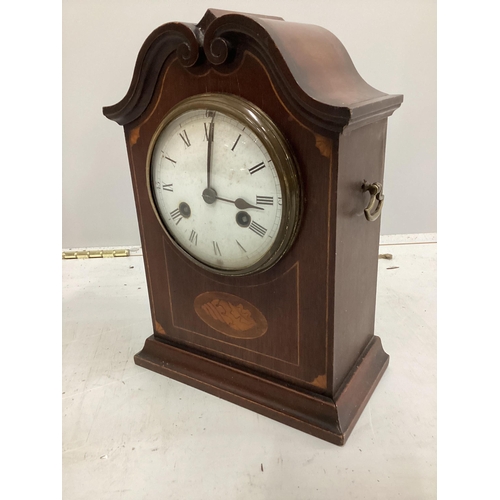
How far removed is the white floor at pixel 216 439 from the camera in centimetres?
90

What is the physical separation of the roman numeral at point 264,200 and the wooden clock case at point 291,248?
6 centimetres

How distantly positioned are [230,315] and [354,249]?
1.06 feet

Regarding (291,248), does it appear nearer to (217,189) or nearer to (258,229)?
(258,229)

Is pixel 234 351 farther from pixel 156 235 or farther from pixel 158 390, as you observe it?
pixel 156 235

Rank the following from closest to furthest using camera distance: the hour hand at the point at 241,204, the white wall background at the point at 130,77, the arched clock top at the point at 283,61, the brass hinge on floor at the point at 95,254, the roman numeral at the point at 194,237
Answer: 1. the arched clock top at the point at 283,61
2. the hour hand at the point at 241,204
3. the roman numeral at the point at 194,237
4. the white wall background at the point at 130,77
5. the brass hinge on floor at the point at 95,254

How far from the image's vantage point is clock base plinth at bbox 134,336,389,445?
39.8 inches

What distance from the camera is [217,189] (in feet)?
3.14

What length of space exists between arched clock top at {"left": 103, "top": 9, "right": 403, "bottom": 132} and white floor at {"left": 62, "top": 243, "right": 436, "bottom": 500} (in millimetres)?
650

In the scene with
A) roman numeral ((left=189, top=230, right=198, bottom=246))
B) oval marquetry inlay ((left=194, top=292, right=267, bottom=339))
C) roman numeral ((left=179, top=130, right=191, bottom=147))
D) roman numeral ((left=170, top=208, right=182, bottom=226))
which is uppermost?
roman numeral ((left=179, top=130, right=191, bottom=147))

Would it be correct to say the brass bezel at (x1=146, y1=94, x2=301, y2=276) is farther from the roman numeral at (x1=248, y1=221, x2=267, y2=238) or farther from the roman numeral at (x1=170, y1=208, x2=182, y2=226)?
the roman numeral at (x1=170, y1=208, x2=182, y2=226)

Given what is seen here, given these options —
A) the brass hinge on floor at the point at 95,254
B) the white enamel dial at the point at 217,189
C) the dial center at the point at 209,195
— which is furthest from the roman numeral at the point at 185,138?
the brass hinge on floor at the point at 95,254

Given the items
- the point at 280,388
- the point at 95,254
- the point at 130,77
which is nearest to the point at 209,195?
the point at 280,388

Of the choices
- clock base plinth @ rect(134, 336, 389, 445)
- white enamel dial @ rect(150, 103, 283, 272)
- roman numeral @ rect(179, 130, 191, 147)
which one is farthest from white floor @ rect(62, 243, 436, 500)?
roman numeral @ rect(179, 130, 191, 147)

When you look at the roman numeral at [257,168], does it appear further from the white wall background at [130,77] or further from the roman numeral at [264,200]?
the white wall background at [130,77]
